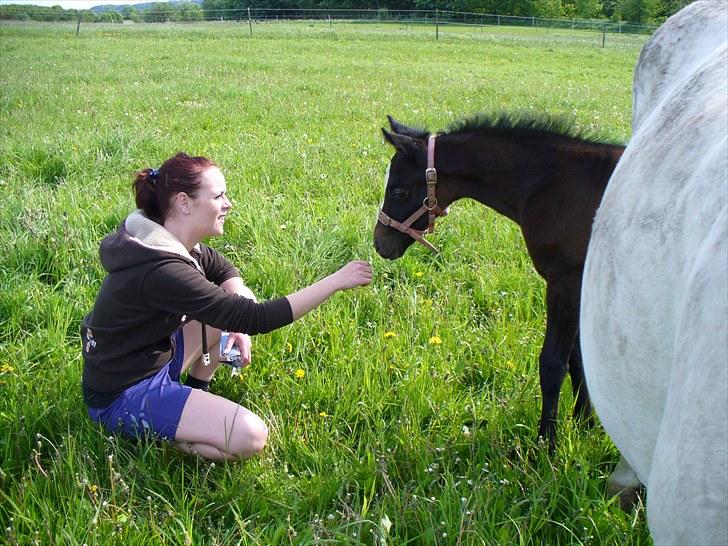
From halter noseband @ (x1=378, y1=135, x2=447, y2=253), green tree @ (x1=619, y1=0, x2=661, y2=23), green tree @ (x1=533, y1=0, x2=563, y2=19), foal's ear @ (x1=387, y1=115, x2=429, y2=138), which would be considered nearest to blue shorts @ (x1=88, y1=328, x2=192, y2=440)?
halter noseband @ (x1=378, y1=135, x2=447, y2=253)

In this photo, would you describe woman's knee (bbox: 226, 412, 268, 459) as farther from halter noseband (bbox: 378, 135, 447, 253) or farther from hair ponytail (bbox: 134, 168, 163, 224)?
halter noseband (bbox: 378, 135, 447, 253)

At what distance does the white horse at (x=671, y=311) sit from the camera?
0.88 m

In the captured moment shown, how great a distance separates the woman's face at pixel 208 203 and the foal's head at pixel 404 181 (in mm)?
930

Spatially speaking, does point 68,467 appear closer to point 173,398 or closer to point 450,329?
point 173,398

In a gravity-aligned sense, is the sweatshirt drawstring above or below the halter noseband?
below

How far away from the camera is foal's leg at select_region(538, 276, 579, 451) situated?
2709 millimetres

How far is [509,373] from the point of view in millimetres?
3096

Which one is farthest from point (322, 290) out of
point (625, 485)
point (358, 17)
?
point (358, 17)

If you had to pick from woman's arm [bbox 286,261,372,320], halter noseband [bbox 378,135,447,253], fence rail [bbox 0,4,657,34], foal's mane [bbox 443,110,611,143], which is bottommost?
woman's arm [bbox 286,261,372,320]

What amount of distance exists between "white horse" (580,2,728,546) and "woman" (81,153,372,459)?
4.53 feet

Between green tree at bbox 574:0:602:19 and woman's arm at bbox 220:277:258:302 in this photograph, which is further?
green tree at bbox 574:0:602:19

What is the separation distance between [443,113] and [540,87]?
5260mm

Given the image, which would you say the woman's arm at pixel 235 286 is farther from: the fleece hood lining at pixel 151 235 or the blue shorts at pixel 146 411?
the blue shorts at pixel 146 411

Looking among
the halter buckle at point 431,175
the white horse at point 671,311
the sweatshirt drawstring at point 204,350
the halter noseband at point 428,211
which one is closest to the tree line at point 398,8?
the halter noseband at point 428,211
